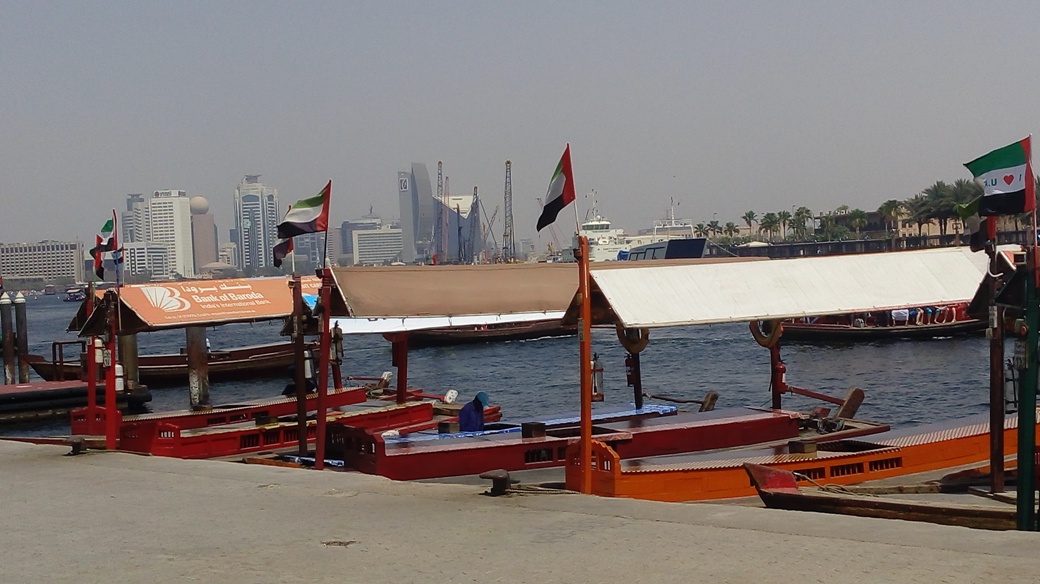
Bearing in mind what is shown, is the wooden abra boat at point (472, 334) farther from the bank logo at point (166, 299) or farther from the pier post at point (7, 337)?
the bank logo at point (166, 299)

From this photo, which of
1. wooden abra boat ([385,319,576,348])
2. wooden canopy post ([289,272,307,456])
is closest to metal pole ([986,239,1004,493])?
→ wooden canopy post ([289,272,307,456])

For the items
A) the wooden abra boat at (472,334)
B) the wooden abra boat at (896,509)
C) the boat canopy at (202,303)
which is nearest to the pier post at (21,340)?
the boat canopy at (202,303)

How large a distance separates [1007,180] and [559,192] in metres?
5.20

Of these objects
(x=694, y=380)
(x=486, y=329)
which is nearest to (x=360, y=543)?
(x=694, y=380)

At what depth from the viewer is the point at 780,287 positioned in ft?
53.2

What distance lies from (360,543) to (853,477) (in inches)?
344

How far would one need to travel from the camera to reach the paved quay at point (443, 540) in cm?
759

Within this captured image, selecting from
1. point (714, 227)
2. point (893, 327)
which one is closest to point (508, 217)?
Answer: point (714, 227)

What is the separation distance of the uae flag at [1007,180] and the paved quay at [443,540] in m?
4.16

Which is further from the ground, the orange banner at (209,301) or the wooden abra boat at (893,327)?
the orange banner at (209,301)

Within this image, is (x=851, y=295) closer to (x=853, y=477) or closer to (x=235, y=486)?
(x=853, y=477)

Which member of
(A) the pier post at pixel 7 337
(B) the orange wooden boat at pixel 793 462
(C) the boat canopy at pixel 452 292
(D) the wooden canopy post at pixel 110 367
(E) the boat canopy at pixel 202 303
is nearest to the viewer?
(B) the orange wooden boat at pixel 793 462

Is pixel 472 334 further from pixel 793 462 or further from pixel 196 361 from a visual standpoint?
pixel 793 462

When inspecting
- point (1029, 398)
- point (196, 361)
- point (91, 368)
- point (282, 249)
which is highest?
point (282, 249)
